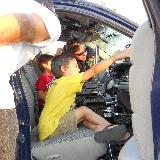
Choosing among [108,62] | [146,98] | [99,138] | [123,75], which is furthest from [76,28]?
[146,98]

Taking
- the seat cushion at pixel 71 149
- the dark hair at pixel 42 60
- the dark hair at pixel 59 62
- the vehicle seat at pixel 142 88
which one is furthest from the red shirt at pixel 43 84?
the vehicle seat at pixel 142 88

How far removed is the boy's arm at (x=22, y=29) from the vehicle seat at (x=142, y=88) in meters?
0.41

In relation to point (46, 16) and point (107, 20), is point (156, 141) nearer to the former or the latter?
point (46, 16)

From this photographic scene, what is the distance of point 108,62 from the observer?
3.61 metres

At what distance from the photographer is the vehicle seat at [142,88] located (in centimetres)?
174

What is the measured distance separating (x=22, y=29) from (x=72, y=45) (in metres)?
Answer: 3.71

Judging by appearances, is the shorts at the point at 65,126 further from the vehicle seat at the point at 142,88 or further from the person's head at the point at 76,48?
the vehicle seat at the point at 142,88

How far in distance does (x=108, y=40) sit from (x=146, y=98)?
3670mm

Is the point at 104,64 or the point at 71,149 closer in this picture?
the point at 71,149

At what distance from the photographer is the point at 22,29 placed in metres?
1.47

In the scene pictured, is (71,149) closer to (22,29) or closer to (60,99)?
(60,99)

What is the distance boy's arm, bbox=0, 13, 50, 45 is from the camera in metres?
1.43

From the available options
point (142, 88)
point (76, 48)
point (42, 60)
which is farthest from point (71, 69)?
point (142, 88)

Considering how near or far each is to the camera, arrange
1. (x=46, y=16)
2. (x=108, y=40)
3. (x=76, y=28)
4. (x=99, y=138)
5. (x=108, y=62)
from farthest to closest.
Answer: (x=108, y=40) < (x=76, y=28) < (x=108, y=62) < (x=99, y=138) < (x=46, y=16)
